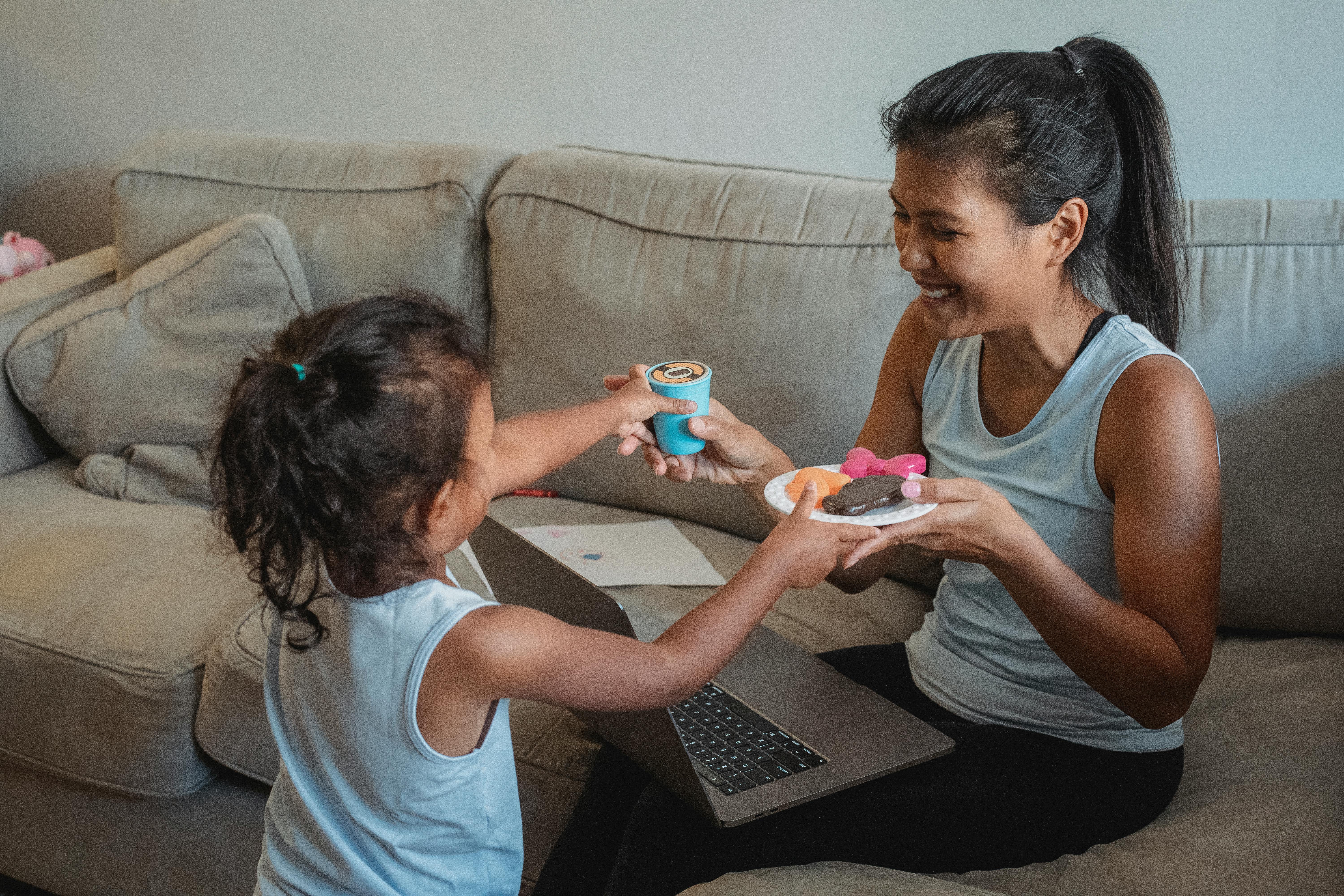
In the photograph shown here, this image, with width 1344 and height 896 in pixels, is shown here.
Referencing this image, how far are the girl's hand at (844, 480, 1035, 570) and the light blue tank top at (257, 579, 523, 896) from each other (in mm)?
398

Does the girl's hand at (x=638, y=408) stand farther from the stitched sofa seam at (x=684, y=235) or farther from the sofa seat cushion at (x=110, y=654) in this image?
the sofa seat cushion at (x=110, y=654)

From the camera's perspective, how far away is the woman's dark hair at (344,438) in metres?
0.83

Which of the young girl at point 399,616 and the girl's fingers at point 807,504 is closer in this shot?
the young girl at point 399,616

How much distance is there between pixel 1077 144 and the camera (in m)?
1.10

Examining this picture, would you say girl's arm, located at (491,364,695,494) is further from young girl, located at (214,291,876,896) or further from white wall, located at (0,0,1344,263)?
white wall, located at (0,0,1344,263)

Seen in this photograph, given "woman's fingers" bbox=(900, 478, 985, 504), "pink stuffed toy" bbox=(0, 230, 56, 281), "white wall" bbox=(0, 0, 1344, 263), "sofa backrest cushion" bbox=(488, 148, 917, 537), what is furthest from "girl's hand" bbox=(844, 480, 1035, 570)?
"pink stuffed toy" bbox=(0, 230, 56, 281)

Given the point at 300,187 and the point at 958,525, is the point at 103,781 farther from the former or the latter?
the point at 958,525

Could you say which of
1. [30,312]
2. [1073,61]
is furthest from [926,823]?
[30,312]

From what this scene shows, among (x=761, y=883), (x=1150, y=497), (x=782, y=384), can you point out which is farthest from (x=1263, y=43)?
(x=761, y=883)

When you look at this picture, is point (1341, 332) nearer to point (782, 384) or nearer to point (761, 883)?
point (782, 384)

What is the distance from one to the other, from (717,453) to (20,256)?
86.2 inches

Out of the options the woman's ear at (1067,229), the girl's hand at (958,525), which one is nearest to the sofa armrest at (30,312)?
the girl's hand at (958,525)

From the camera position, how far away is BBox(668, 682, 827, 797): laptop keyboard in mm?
1095

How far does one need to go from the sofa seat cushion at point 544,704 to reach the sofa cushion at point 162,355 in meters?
0.66
